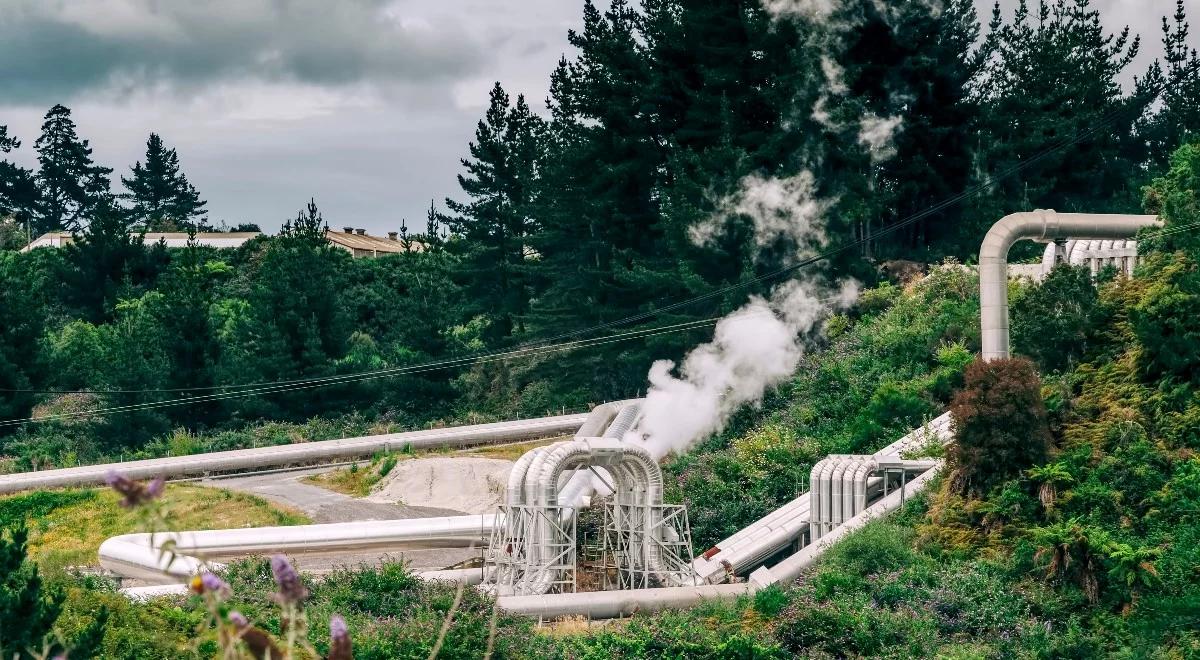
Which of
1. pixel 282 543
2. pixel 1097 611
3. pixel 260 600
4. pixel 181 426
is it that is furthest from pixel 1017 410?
pixel 181 426

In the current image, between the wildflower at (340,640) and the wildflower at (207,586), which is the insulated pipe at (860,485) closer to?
the wildflower at (340,640)

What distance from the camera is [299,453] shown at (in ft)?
144

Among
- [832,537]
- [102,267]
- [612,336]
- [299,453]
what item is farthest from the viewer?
[102,267]

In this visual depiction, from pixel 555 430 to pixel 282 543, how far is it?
52.2 ft

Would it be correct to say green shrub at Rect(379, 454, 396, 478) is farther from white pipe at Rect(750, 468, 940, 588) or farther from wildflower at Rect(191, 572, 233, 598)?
wildflower at Rect(191, 572, 233, 598)

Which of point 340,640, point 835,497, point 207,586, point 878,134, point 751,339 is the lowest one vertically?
point 835,497

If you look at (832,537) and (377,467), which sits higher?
(377,467)

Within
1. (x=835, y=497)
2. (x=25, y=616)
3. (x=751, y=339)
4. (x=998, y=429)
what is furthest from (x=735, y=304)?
(x=25, y=616)

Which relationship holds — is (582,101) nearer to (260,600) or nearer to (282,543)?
(282,543)

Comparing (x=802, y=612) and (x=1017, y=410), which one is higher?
(x=1017, y=410)

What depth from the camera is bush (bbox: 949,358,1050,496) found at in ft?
83.0

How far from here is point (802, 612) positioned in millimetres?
22203

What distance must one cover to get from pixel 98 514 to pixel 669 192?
1871 cm

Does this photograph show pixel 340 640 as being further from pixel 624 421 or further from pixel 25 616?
pixel 624 421
